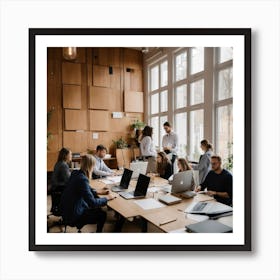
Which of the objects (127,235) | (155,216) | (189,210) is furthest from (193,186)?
(127,235)

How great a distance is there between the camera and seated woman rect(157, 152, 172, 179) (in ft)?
6.87

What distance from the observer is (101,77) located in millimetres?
2557

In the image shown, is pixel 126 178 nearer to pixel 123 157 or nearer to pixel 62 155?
pixel 123 157

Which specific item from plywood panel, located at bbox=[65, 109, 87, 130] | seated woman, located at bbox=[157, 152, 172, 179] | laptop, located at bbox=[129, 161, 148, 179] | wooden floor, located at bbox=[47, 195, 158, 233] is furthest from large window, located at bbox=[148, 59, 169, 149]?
wooden floor, located at bbox=[47, 195, 158, 233]

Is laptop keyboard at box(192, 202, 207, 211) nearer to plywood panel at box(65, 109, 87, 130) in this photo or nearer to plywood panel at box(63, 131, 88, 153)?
plywood panel at box(63, 131, 88, 153)

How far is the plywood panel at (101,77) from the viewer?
2408 mm

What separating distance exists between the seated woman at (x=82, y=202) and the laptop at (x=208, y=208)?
0.62 metres

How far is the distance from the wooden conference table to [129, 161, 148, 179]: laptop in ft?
0.27

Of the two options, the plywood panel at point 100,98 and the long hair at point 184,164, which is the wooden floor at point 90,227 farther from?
the plywood panel at point 100,98

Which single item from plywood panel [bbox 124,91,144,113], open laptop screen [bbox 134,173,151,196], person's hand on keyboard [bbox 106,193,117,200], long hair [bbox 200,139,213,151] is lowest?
person's hand on keyboard [bbox 106,193,117,200]

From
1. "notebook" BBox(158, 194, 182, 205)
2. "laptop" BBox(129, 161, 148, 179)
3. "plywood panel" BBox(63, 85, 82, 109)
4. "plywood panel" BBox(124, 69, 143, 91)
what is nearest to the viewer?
"notebook" BBox(158, 194, 182, 205)

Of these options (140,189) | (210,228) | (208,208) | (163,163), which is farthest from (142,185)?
(210,228)

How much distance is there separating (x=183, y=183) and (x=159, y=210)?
35 centimetres
